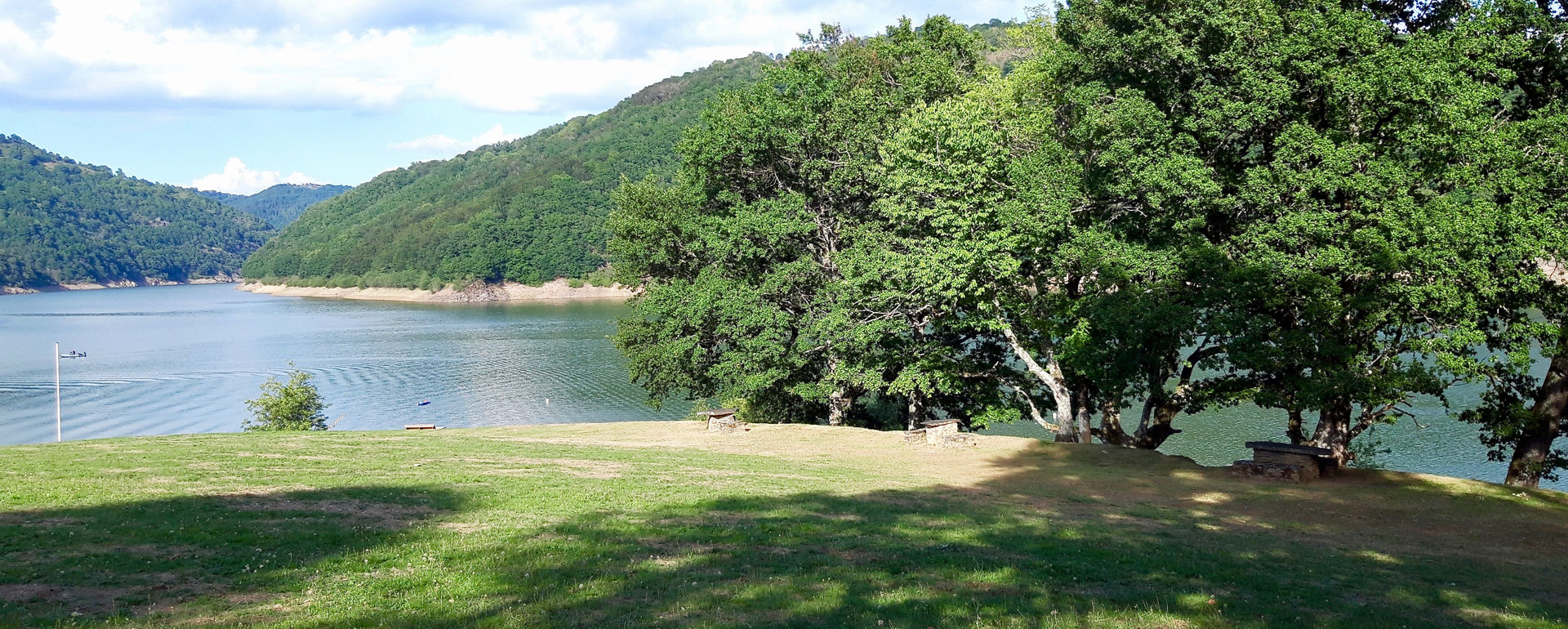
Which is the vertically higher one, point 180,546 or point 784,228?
point 784,228

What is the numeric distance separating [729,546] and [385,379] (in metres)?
63.8

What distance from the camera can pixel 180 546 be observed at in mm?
10180

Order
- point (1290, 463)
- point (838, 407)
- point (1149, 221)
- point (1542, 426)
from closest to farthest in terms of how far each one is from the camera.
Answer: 1. point (1290, 463)
2. point (1542, 426)
3. point (1149, 221)
4. point (838, 407)

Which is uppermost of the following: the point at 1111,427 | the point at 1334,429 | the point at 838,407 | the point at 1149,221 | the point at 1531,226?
the point at 1149,221

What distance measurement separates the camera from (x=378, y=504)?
42.9 ft

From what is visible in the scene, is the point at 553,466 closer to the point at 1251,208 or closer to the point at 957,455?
the point at 957,455

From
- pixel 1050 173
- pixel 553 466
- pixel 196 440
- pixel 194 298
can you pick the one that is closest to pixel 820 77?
pixel 1050 173

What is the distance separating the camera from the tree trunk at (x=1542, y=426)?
2016 centimetres

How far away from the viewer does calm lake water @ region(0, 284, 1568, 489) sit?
4088 centimetres

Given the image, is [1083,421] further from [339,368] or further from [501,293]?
[501,293]

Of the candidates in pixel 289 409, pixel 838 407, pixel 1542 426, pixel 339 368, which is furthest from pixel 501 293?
pixel 1542 426

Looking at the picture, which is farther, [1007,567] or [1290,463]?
[1290,463]

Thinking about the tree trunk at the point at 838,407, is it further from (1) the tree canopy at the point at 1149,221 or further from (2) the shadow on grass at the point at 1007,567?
(2) the shadow on grass at the point at 1007,567

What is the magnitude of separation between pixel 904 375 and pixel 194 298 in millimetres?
208230
